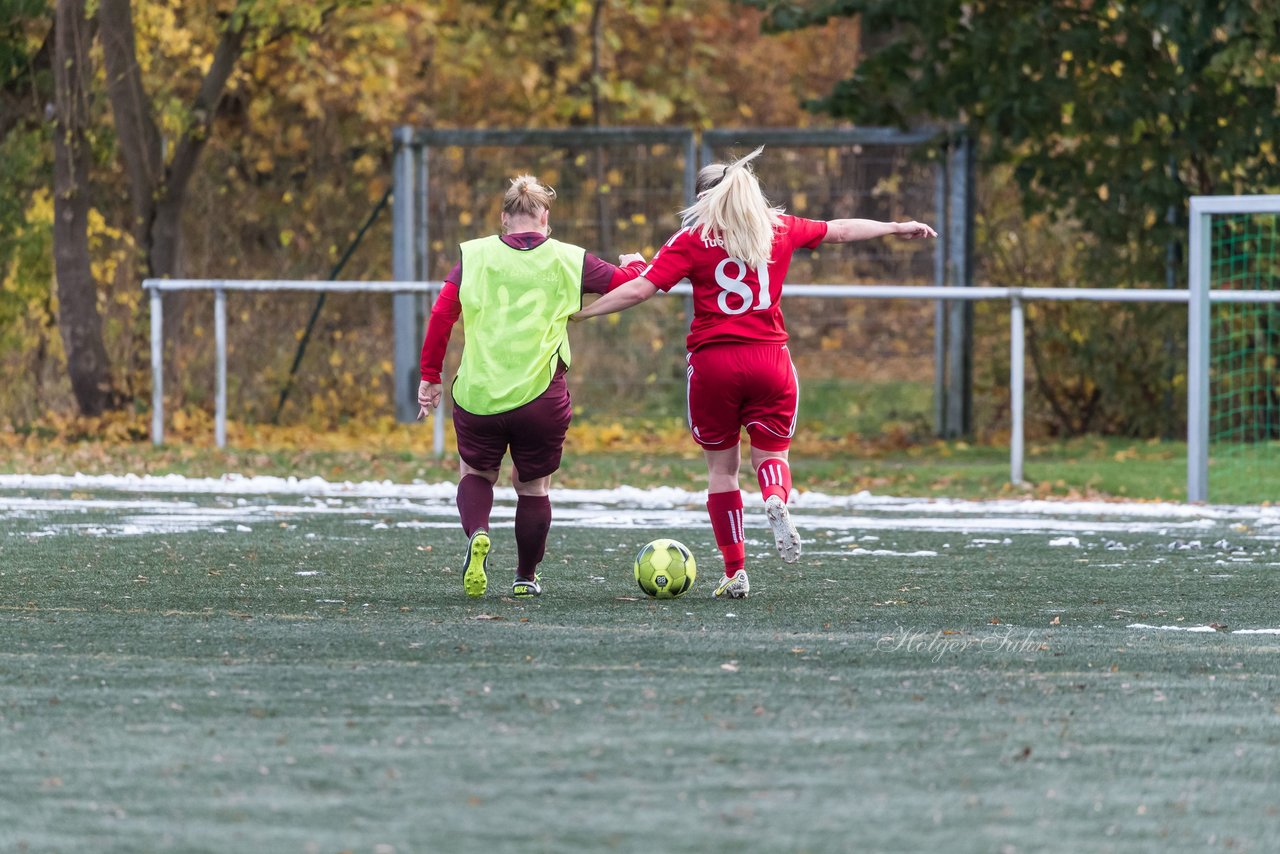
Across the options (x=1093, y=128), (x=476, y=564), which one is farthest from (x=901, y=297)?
(x=476, y=564)

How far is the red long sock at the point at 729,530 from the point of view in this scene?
307 inches

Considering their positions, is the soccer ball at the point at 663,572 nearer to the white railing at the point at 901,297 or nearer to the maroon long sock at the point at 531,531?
the maroon long sock at the point at 531,531

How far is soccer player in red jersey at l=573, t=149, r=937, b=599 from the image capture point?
747 centimetres

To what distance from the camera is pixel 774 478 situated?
25.4ft

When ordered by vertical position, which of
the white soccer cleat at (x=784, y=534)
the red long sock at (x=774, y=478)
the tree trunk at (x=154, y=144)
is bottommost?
the white soccer cleat at (x=784, y=534)

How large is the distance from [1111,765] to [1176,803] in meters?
0.36

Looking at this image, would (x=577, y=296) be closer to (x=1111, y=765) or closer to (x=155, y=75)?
(x=1111, y=765)

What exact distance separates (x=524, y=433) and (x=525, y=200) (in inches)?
32.7

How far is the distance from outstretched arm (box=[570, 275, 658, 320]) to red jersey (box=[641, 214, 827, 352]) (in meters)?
0.04

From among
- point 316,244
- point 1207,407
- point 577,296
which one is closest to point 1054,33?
point 1207,407

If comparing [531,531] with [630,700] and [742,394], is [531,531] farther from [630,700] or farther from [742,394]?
[630,700]

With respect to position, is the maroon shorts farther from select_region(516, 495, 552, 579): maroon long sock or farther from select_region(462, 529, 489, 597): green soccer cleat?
select_region(462, 529, 489, 597): green soccer cleat

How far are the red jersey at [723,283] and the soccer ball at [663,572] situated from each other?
2.49 ft

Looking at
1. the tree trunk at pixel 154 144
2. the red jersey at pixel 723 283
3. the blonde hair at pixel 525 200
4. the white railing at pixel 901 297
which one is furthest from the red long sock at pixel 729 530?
the tree trunk at pixel 154 144
